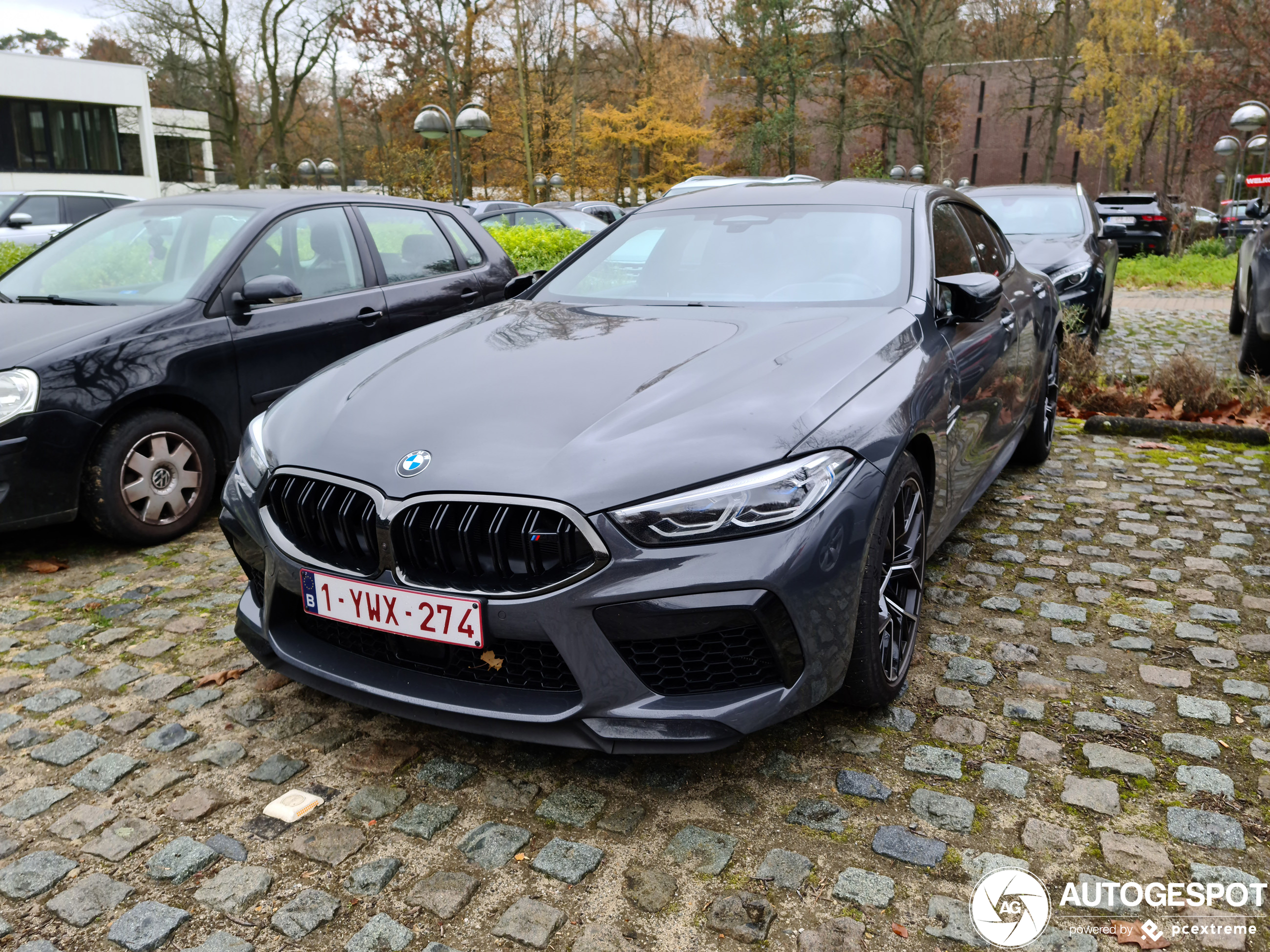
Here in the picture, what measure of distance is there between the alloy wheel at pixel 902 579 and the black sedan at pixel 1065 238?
5567mm

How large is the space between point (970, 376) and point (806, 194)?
1.07 meters

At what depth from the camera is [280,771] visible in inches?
108

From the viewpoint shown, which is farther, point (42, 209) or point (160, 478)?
point (42, 209)

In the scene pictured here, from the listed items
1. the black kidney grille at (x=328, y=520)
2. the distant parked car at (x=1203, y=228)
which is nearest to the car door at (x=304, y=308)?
the black kidney grille at (x=328, y=520)

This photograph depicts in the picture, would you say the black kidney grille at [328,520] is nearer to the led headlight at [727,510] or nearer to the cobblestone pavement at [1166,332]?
the led headlight at [727,510]

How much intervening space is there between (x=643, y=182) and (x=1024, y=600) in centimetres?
4107

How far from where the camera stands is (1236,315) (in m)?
10.5

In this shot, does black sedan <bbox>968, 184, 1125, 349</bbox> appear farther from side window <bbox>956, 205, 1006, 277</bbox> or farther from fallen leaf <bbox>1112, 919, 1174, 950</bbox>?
fallen leaf <bbox>1112, 919, 1174, 950</bbox>

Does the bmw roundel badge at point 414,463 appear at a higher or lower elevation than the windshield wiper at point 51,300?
lower

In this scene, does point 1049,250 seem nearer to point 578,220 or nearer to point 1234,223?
point 578,220

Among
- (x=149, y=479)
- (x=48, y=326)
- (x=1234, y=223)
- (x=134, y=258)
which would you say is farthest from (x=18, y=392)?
(x=1234, y=223)

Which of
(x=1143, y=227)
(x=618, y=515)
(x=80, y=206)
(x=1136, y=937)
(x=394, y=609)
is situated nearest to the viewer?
(x=1136, y=937)

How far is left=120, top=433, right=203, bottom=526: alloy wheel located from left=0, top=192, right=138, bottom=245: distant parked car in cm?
1186

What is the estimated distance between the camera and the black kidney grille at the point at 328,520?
8.34ft
